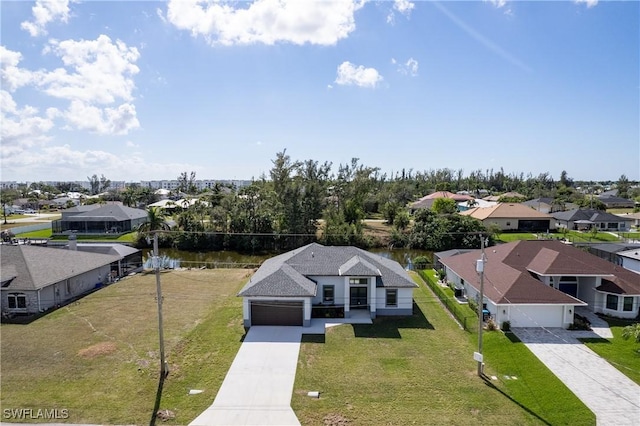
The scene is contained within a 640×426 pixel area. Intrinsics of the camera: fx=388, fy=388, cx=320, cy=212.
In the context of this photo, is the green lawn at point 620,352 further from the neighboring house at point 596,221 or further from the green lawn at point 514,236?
the neighboring house at point 596,221

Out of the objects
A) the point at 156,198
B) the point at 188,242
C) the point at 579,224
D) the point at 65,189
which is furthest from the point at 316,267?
the point at 65,189

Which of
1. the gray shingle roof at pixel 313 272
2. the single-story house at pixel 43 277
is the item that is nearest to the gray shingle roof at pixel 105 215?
the single-story house at pixel 43 277

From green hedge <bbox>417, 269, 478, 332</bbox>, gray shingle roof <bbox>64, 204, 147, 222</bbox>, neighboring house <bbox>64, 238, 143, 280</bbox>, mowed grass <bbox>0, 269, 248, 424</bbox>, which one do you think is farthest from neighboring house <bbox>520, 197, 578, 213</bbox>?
gray shingle roof <bbox>64, 204, 147, 222</bbox>

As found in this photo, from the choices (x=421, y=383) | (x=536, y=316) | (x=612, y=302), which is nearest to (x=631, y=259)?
(x=612, y=302)

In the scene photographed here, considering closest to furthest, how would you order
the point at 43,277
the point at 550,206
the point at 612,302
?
the point at 612,302, the point at 43,277, the point at 550,206

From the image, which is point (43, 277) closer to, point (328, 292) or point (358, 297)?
point (328, 292)
